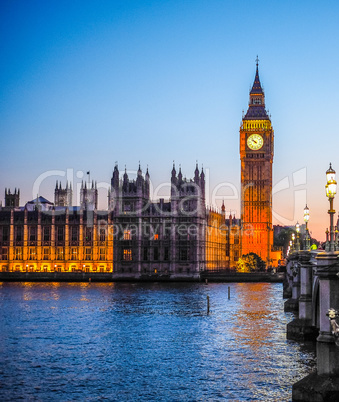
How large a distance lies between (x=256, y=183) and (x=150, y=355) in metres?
123

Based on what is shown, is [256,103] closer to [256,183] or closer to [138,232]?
[256,183]

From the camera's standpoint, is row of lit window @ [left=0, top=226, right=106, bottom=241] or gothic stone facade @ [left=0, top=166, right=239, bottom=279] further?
row of lit window @ [left=0, top=226, right=106, bottom=241]

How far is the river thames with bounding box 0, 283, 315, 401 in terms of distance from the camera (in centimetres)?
2705

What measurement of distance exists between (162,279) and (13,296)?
4354 cm

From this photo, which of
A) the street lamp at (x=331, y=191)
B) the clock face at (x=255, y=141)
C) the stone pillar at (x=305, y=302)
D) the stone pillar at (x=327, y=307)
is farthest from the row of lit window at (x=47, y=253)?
the street lamp at (x=331, y=191)

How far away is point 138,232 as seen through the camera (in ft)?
418

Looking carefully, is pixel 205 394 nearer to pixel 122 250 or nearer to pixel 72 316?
pixel 72 316

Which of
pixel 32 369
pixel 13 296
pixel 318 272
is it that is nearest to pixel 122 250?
pixel 13 296

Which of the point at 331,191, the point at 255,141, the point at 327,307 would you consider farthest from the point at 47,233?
the point at 331,191

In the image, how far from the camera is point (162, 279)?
12219cm

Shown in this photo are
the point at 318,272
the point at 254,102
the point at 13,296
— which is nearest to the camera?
the point at 318,272

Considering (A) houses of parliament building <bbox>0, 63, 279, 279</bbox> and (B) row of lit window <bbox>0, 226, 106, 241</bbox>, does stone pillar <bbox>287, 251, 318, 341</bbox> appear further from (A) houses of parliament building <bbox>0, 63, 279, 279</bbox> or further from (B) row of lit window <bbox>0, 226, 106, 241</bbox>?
(B) row of lit window <bbox>0, 226, 106, 241</bbox>

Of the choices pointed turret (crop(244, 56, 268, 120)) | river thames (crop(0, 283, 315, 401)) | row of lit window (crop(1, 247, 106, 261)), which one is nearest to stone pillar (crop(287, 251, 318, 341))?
river thames (crop(0, 283, 315, 401))

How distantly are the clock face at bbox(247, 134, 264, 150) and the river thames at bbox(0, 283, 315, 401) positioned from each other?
100 metres
